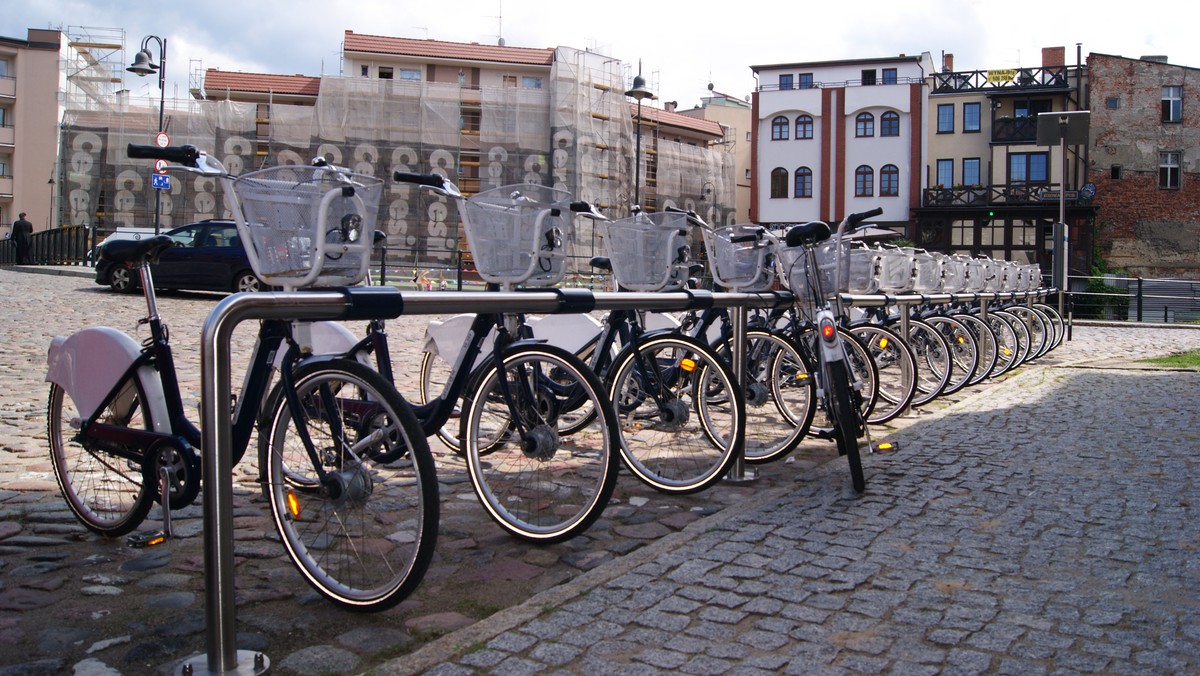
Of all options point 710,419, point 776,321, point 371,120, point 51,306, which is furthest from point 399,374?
point 371,120

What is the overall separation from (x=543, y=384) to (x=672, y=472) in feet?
4.06

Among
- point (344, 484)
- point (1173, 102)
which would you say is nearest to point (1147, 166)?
point (1173, 102)

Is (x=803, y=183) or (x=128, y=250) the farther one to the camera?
(x=803, y=183)

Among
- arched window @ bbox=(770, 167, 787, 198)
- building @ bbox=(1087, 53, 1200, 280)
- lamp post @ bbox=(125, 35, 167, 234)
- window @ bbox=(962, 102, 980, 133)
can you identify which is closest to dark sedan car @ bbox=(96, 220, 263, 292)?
lamp post @ bbox=(125, 35, 167, 234)

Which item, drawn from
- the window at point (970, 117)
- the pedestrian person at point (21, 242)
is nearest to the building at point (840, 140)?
the window at point (970, 117)

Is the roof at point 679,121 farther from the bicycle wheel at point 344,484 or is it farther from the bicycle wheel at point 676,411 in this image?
the bicycle wheel at point 344,484

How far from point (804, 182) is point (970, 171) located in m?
8.21

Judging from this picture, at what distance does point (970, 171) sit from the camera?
53156 mm


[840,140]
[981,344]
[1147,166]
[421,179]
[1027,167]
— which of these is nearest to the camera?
[421,179]

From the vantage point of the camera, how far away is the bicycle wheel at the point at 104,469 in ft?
13.0

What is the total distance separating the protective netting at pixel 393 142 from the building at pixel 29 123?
8755mm

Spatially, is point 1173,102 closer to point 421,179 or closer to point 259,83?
point 259,83

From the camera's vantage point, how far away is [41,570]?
12.4 ft

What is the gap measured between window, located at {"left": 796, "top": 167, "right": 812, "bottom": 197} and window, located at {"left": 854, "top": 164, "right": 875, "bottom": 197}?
2344 mm
